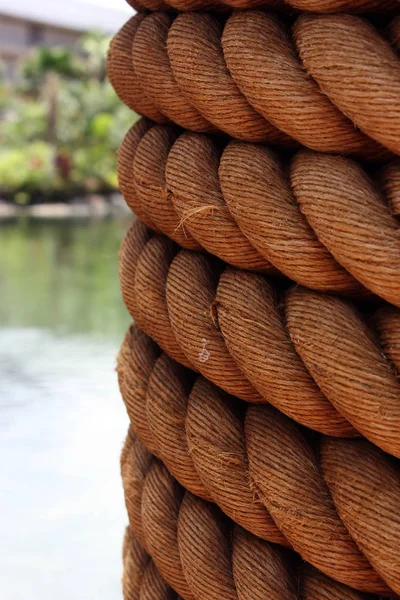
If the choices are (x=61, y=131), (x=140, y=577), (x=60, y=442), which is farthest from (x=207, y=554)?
(x=61, y=131)

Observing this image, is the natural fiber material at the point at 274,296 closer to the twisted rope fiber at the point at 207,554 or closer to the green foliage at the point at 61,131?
the twisted rope fiber at the point at 207,554

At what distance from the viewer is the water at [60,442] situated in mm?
619

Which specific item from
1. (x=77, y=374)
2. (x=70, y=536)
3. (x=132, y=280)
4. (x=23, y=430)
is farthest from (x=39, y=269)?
(x=132, y=280)

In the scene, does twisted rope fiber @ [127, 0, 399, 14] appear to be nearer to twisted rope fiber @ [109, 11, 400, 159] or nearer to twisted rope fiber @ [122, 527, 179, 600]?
twisted rope fiber @ [109, 11, 400, 159]

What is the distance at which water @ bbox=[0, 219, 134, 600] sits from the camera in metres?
0.62

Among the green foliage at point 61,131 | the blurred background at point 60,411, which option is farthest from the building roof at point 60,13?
the blurred background at point 60,411

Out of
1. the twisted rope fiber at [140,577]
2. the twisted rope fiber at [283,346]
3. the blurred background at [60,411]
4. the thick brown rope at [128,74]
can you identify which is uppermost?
the thick brown rope at [128,74]

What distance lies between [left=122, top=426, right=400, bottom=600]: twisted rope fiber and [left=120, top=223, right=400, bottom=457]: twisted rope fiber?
3cm

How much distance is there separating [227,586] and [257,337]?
0.12m

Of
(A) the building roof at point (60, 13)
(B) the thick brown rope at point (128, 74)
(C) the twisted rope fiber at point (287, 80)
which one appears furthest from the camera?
(A) the building roof at point (60, 13)

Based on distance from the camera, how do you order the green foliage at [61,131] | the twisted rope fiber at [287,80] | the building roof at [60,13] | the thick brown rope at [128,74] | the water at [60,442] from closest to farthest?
1. the twisted rope fiber at [287,80]
2. the thick brown rope at [128,74]
3. the water at [60,442]
4. the green foliage at [61,131]
5. the building roof at [60,13]

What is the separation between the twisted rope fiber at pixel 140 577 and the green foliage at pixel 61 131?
6.31m

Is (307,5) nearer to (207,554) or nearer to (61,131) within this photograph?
(207,554)

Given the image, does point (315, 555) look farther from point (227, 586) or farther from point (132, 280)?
point (132, 280)
